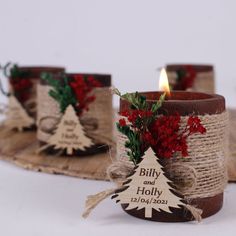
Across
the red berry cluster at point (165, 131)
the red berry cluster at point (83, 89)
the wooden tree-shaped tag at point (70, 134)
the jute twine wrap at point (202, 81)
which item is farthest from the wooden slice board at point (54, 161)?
the jute twine wrap at point (202, 81)

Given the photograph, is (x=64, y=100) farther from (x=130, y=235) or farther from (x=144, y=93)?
(x=130, y=235)

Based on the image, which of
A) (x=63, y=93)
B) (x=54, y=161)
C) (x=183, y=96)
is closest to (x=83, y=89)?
(x=63, y=93)

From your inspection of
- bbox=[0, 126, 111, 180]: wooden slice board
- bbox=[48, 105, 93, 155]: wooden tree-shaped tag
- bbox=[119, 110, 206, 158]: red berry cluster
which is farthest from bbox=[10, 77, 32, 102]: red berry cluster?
bbox=[119, 110, 206, 158]: red berry cluster

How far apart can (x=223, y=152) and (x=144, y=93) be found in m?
0.20

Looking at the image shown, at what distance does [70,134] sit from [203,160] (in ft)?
1.77

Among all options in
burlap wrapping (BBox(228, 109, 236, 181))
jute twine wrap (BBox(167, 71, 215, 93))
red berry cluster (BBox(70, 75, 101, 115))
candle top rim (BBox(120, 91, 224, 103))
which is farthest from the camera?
jute twine wrap (BBox(167, 71, 215, 93))

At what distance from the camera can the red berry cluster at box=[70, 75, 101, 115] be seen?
153 cm

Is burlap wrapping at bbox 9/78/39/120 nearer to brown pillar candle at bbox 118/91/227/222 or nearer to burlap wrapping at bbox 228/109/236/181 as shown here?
burlap wrapping at bbox 228/109/236/181

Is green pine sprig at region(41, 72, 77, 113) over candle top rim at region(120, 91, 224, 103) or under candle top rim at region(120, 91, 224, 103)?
under

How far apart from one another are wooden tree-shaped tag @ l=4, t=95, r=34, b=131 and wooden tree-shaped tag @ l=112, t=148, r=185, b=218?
949 mm

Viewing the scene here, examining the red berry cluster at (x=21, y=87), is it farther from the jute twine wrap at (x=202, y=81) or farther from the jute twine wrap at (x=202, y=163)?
the jute twine wrap at (x=202, y=163)

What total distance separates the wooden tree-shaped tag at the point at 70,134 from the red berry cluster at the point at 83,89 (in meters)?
0.03

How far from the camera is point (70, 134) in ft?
5.08

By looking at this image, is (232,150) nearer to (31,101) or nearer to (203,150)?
(203,150)
